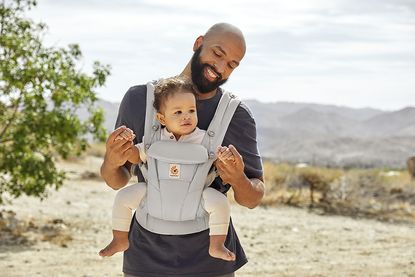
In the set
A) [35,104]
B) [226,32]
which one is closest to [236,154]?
[226,32]

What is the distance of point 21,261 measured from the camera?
352 inches

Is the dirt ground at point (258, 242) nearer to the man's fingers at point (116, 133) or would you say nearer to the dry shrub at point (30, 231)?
the dry shrub at point (30, 231)

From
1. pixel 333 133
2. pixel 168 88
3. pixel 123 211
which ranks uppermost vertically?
pixel 168 88

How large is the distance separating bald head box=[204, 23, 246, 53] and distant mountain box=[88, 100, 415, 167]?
4414cm

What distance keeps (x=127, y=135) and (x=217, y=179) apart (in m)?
0.47

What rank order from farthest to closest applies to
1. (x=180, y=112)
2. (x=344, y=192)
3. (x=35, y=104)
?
(x=344, y=192) → (x=35, y=104) → (x=180, y=112)

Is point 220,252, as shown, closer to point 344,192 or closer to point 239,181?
point 239,181

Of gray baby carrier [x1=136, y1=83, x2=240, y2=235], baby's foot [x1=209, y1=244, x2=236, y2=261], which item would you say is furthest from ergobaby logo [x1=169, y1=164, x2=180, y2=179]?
baby's foot [x1=209, y1=244, x2=236, y2=261]

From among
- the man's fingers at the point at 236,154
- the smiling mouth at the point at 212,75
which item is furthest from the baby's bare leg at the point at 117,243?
the smiling mouth at the point at 212,75

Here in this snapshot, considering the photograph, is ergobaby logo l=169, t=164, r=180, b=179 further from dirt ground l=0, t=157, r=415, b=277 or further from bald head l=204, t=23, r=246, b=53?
dirt ground l=0, t=157, r=415, b=277

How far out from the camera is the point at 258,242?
425 inches

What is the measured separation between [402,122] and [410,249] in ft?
353

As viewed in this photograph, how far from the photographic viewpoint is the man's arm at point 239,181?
2963mm

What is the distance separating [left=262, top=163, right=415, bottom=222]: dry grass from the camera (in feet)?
48.9
